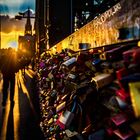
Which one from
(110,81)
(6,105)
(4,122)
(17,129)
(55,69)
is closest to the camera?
(110,81)

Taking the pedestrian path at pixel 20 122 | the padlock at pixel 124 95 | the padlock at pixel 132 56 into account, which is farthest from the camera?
the pedestrian path at pixel 20 122

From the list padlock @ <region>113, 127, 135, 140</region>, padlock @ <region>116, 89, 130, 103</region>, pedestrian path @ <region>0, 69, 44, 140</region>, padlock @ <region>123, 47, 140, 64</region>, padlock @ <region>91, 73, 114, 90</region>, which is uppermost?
padlock @ <region>123, 47, 140, 64</region>

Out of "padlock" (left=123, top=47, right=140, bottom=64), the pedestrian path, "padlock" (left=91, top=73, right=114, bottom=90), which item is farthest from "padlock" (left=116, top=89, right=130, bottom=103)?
the pedestrian path

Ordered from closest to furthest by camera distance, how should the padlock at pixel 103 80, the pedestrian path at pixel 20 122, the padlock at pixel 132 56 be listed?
→ the padlock at pixel 132 56 → the padlock at pixel 103 80 → the pedestrian path at pixel 20 122

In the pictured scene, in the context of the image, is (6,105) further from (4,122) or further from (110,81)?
(110,81)

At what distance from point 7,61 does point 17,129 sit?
12.3ft

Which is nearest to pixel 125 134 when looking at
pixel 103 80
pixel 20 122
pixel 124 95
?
pixel 124 95

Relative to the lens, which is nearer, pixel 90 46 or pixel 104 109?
pixel 104 109

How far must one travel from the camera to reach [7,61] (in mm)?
10227

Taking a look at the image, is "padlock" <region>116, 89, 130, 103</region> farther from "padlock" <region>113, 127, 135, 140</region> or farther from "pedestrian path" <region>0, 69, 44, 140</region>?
"pedestrian path" <region>0, 69, 44, 140</region>

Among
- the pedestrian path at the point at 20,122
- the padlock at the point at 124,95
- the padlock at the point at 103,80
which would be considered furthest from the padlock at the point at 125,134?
the pedestrian path at the point at 20,122

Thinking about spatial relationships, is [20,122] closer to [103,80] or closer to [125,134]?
[103,80]

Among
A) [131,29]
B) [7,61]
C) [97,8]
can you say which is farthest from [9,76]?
[97,8]

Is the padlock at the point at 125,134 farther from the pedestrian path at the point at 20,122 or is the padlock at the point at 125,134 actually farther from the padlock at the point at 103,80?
the pedestrian path at the point at 20,122
